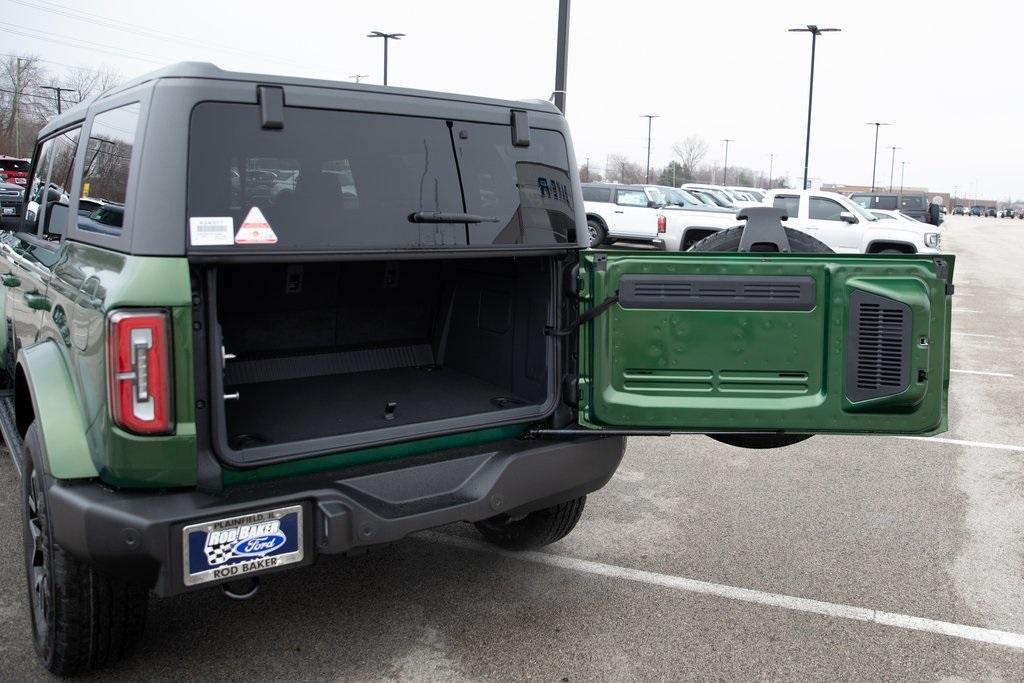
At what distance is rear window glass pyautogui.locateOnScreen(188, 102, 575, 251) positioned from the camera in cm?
292

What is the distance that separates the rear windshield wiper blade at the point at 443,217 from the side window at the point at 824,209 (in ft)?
54.0

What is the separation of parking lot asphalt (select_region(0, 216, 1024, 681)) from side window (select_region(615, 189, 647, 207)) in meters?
17.1

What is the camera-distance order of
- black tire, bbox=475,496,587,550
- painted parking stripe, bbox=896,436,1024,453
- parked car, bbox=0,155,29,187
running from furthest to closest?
parked car, bbox=0,155,29,187 → painted parking stripe, bbox=896,436,1024,453 → black tire, bbox=475,496,587,550

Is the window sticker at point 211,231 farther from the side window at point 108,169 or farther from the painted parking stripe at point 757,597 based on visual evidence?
the painted parking stripe at point 757,597

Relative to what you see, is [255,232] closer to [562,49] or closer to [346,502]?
[346,502]

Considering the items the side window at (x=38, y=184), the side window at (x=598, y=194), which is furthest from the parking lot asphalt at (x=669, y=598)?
the side window at (x=598, y=194)

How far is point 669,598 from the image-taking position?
4.02 metres

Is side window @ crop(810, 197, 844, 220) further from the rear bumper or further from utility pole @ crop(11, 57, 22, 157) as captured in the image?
utility pole @ crop(11, 57, 22, 157)

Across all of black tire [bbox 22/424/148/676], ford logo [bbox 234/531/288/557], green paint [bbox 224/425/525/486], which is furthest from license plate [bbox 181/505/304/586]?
black tire [bbox 22/424/148/676]

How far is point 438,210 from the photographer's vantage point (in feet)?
11.0

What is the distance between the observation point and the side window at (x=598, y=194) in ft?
75.3

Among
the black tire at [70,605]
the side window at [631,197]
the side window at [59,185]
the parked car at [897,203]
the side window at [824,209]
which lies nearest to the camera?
the black tire at [70,605]

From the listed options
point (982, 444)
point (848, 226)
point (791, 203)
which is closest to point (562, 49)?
point (982, 444)

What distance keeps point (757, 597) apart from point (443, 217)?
7.10 ft
